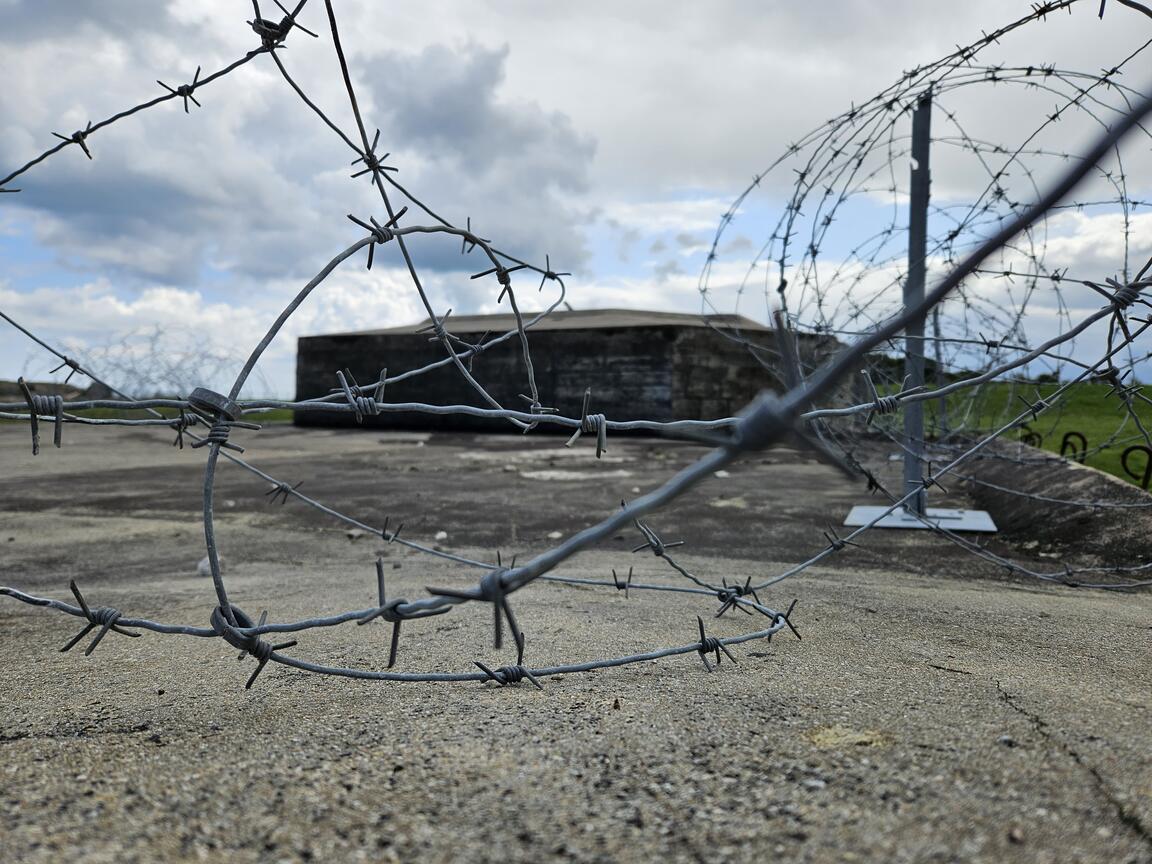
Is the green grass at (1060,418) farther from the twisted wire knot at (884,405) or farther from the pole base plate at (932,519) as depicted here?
the twisted wire knot at (884,405)

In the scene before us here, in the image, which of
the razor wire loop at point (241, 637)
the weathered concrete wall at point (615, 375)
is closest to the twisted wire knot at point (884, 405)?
the razor wire loop at point (241, 637)

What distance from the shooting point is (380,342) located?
13.7 metres

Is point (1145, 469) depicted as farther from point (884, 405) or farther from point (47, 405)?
point (47, 405)

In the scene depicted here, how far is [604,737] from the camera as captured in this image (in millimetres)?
1146

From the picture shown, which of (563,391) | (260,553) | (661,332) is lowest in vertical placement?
(260,553)

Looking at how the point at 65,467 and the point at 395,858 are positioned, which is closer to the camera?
the point at 395,858

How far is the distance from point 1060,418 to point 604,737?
624 cm

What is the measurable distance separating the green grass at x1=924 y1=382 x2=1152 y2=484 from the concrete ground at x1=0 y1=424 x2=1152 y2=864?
8.55 feet

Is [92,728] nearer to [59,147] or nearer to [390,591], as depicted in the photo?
[59,147]

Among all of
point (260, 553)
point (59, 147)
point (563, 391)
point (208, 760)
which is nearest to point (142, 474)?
point (260, 553)

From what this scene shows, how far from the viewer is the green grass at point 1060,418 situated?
494 cm

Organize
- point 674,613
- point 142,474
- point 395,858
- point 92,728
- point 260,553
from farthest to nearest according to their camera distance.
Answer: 1. point 142,474
2. point 260,553
3. point 674,613
4. point 92,728
5. point 395,858

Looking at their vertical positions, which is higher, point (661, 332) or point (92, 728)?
point (661, 332)

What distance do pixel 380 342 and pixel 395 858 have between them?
43.4 feet
